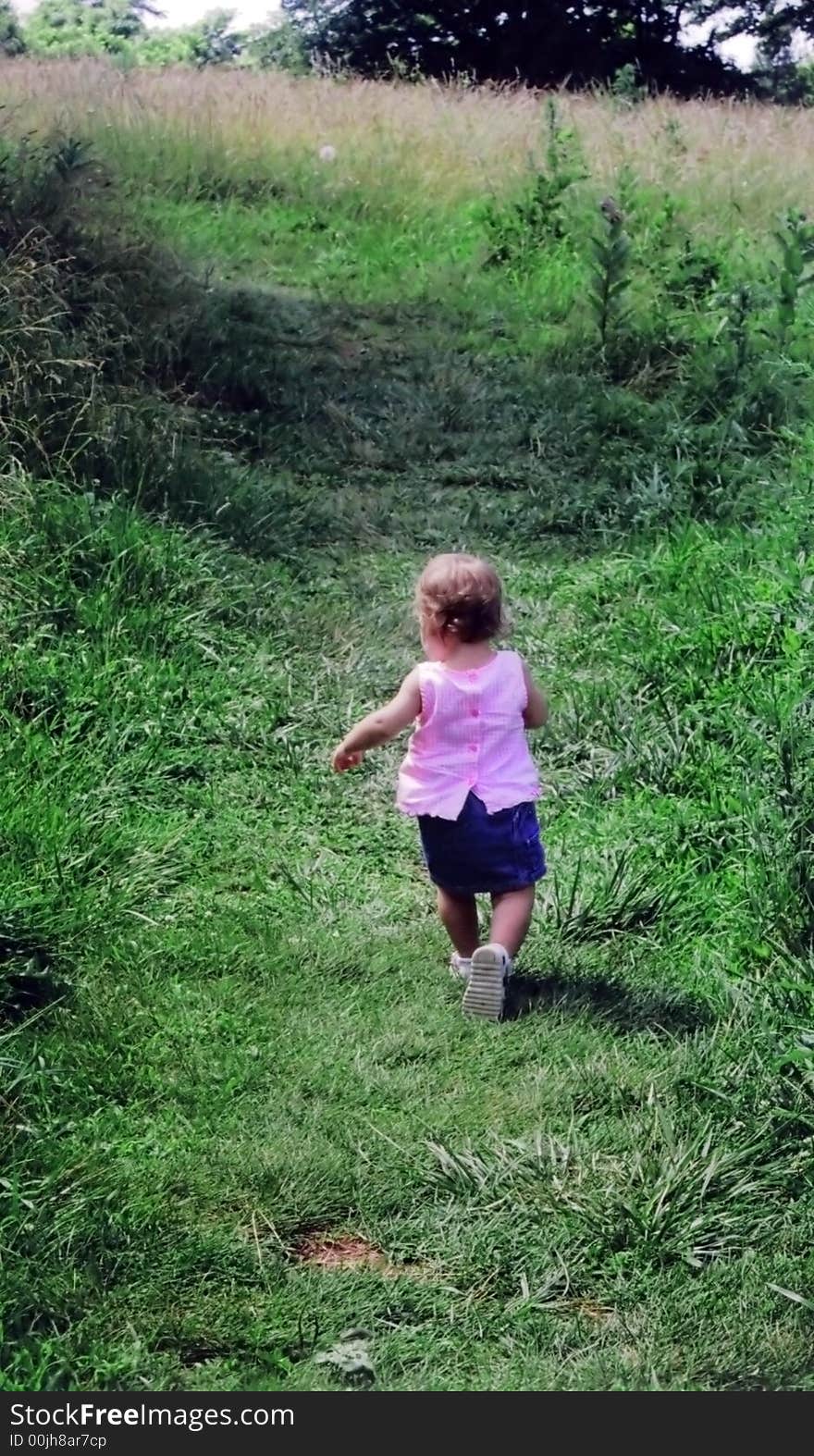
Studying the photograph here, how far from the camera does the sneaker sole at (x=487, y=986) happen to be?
3.60m

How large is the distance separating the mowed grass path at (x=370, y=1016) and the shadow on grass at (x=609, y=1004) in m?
0.01

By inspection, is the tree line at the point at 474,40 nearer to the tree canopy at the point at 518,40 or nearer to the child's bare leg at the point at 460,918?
the tree canopy at the point at 518,40

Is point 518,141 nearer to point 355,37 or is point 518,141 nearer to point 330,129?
point 330,129

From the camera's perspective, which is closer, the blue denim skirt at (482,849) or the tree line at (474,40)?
the blue denim skirt at (482,849)

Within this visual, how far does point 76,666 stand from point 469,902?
6.56 feet

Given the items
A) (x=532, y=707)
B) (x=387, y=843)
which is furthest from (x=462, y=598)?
(x=387, y=843)

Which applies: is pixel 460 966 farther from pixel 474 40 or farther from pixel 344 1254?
pixel 474 40

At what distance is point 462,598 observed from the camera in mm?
3754

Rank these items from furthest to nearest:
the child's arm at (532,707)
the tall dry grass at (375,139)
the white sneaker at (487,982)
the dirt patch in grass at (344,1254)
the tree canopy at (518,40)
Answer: the tree canopy at (518,40)
the tall dry grass at (375,139)
the child's arm at (532,707)
the white sneaker at (487,982)
the dirt patch in grass at (344,1254)

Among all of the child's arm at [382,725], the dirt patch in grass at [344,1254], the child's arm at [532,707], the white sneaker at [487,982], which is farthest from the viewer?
the child's arm at [532,707]

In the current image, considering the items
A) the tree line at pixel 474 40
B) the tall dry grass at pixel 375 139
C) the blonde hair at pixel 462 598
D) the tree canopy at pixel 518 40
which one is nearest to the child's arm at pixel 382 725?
the blonde hair at pixel 462 598

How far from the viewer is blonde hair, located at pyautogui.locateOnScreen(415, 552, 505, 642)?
376 centimetres

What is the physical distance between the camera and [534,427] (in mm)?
8461

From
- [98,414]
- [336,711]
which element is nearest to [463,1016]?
[336,711]
